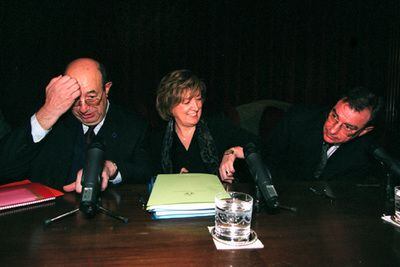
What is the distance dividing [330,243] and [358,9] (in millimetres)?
4142

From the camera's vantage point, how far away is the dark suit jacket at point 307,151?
223cm

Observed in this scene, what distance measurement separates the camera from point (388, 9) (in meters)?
4.33

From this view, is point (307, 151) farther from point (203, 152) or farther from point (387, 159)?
point (387, 159)

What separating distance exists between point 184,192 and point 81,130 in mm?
933

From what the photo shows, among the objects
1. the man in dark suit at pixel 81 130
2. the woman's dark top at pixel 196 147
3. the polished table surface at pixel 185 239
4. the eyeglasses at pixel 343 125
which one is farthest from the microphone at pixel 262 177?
the woman's dark top at pixel 196 147

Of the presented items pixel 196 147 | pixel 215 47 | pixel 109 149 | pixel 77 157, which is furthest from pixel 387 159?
pixel 215 47

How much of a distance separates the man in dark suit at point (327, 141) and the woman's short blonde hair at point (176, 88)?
603 mm

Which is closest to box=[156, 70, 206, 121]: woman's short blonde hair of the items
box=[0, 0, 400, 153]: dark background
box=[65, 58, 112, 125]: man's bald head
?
box=[65, 58, 112, 125]: man's bald head

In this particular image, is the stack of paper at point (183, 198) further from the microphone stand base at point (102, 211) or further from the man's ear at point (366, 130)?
the man's ear at point (366, 130)

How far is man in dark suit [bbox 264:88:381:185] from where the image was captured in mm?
2076

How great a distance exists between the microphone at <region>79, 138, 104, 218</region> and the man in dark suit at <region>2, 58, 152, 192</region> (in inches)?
16.7

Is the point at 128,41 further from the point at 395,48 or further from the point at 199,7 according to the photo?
the point at 395,48

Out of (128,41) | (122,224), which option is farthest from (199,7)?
(122,224)

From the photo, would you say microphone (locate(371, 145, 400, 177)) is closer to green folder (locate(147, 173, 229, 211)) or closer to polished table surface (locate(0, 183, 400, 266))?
polished table surface (locate(0, 183, 400, 266))
